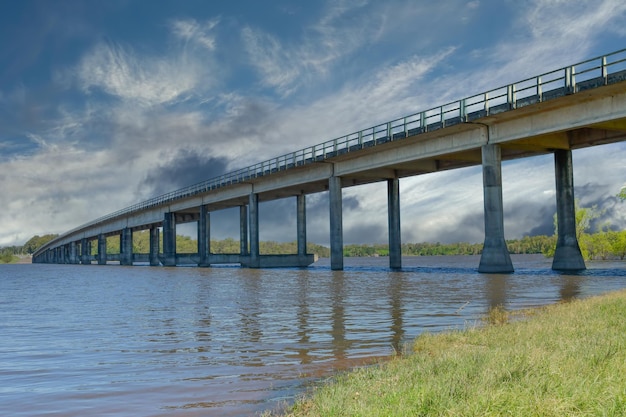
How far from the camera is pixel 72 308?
2405cm

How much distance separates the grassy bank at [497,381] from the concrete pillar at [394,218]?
56.4m

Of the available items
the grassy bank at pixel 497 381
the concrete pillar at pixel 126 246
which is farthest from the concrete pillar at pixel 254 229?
the grassy bank at pixel 497 381

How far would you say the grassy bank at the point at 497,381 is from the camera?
5.84m

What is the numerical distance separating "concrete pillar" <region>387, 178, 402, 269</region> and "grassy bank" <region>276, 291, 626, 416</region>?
5636cm

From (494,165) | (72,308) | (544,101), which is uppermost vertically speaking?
(544,101)

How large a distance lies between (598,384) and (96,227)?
155 meters

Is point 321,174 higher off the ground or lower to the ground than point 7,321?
higher

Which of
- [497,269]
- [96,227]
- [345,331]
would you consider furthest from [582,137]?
[96,227]

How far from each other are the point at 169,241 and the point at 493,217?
246 feet

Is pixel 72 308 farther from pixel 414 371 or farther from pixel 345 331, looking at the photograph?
pixel 414 371

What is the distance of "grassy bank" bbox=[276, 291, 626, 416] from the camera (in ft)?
19.2

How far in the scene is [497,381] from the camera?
6.89 meters

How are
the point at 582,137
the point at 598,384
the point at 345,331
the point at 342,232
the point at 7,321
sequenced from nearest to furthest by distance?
the point at 598,384, the point at 345,331, the point at 7,321, the point at 582,137, the point at 342,232

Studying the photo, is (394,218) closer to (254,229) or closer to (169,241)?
(254,229)
